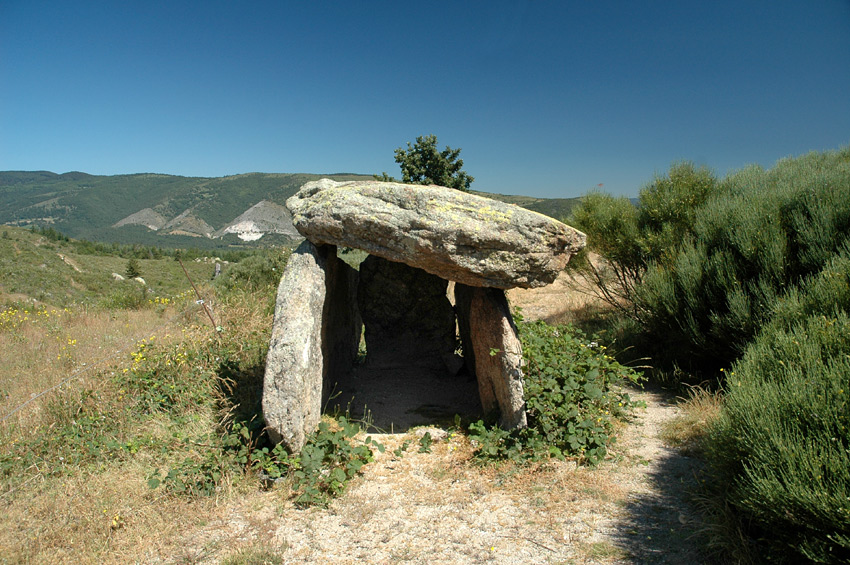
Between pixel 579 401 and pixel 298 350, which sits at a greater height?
pixel 298 350

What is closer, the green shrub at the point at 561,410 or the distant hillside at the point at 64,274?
the green shrub at the point at 561,410

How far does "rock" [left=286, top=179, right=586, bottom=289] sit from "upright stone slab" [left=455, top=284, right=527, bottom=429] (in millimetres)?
455

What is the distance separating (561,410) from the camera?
477 centimetres

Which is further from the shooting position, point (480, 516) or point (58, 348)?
point (58, 348)

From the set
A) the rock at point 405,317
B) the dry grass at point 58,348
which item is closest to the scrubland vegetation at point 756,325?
the rock at point 405,317

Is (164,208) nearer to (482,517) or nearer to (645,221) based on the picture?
(645,221)

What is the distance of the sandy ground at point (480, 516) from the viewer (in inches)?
131

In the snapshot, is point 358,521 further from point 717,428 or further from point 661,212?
point 661,212

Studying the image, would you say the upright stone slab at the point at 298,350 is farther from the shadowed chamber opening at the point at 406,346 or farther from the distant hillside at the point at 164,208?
the distant hillside at the point at 164,208

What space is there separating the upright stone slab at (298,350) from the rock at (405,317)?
1446 mm

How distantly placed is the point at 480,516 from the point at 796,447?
2.15 metres

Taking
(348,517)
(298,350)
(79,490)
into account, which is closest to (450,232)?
(298,350)

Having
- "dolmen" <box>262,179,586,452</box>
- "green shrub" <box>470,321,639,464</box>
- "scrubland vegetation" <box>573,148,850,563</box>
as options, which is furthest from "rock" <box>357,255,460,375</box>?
"scrubland vegetation" <box>573,148,850,563</box>

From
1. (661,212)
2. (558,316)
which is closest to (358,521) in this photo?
(661,212)
